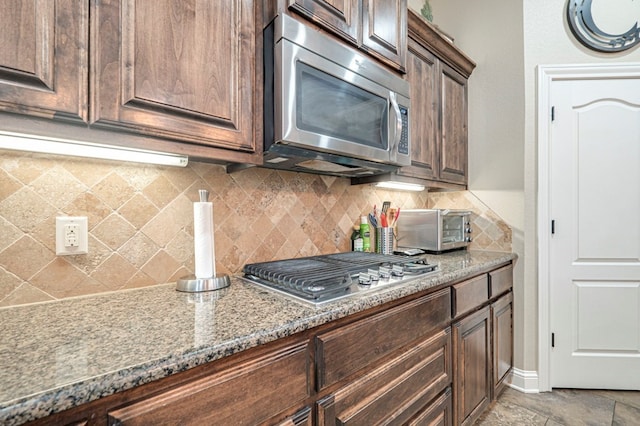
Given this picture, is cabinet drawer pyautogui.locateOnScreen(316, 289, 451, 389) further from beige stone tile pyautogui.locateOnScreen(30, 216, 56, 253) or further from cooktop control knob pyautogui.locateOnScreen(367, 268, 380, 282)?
beige stone tile pyautogui.locateOnScreen(30, 216, 56, 253)

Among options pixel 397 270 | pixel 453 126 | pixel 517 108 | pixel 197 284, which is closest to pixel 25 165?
pixel 197 284

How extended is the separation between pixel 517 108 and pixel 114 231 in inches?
103

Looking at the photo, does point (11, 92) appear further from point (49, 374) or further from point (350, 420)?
point (350, 420)

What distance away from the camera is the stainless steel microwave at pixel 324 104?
1118 millimetres

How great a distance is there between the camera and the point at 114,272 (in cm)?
110

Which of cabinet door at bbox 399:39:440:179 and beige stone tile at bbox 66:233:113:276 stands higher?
cabinet door at bbox 399:39:440:179

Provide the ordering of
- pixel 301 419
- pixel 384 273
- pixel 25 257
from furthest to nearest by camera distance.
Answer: pixel 384 273 → pixel 25 257 → pixel 301 419

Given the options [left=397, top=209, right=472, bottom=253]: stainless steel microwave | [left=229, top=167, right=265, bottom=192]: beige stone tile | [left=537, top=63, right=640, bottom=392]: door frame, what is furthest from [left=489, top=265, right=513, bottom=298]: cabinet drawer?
[left=229, top=167, right=265, bottom=192]: beige stone tile

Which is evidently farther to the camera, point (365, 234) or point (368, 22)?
point (365, 234)

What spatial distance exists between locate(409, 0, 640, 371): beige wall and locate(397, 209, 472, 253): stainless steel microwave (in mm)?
346

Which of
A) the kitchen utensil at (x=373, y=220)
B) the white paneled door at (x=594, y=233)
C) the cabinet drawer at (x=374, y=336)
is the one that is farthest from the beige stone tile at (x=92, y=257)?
the white paneled door at (x=594, y=233)

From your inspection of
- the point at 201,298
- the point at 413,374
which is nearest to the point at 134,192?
the point at 201,298

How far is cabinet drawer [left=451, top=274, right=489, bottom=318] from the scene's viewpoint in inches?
60.0

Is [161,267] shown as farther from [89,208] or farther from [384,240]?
[384,240]
